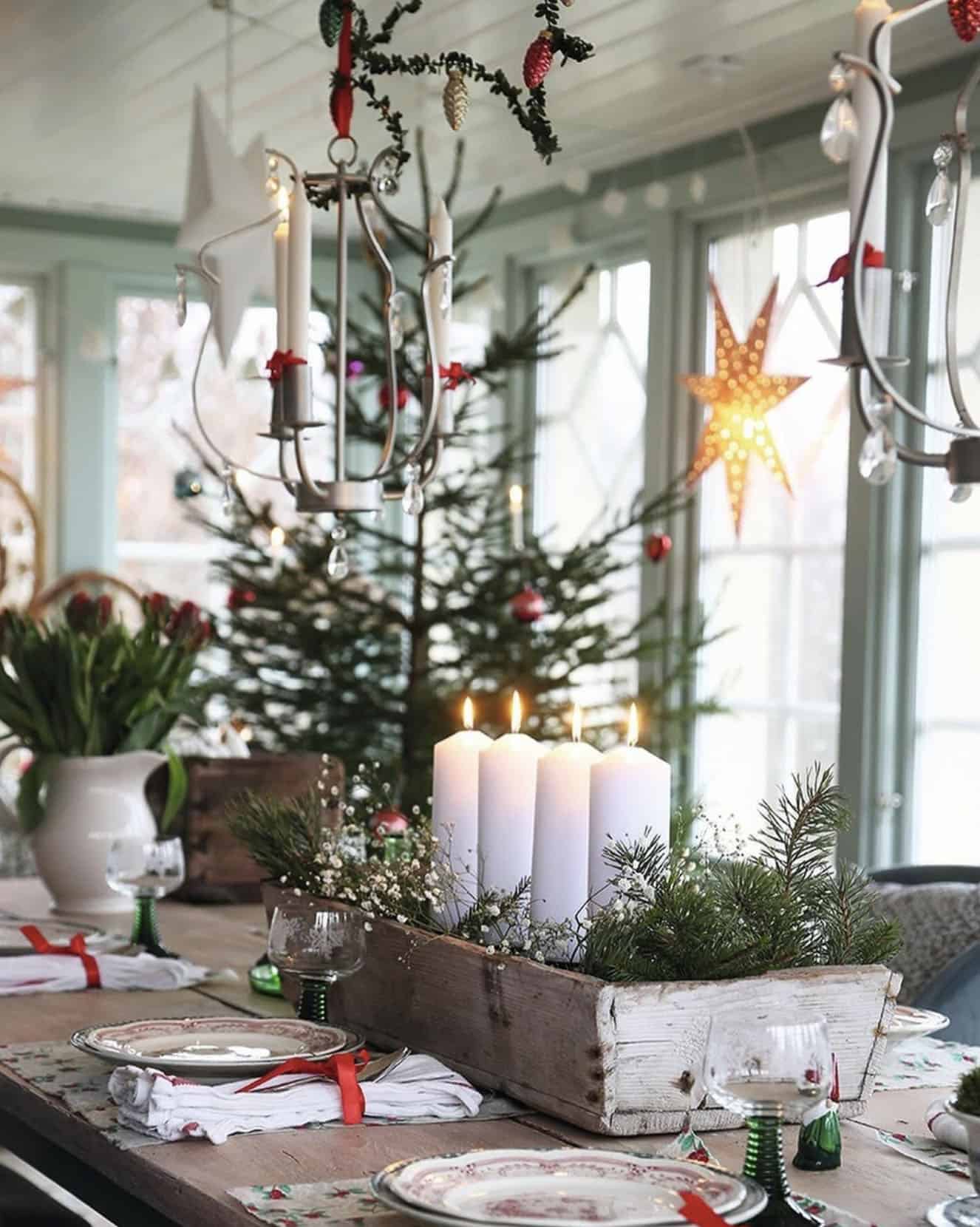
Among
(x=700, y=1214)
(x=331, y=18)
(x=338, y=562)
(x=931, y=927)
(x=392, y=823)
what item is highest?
(x=331, y=18)

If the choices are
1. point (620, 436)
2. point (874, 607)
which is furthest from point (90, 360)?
point (874, 607)

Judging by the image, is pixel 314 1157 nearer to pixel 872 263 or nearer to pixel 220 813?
pixel 872 263

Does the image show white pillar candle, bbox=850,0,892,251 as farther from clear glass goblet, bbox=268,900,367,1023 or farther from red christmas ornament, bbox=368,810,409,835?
red christmas ornament, bbox=368,810,409,835

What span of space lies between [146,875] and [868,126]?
1.36 meters

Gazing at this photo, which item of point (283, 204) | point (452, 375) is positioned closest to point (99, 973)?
point (452, 375)

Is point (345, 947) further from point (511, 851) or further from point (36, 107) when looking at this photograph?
point (36, 107)

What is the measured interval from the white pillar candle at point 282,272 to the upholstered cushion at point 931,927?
49.2 inches

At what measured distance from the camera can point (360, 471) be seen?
5.66m

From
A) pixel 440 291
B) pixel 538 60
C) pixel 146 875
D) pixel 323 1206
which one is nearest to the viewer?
pixel 323 1206

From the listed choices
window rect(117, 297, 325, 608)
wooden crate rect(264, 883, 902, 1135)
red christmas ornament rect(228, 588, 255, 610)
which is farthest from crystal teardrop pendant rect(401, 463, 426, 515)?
window rect(117, 297, 325, 608)

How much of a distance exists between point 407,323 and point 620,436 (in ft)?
2.14

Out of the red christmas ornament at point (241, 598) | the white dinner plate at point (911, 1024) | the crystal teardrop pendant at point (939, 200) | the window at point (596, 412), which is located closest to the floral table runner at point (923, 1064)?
the white dinner plate at point (911, 1024)

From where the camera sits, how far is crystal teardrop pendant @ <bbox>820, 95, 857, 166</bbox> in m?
1.17

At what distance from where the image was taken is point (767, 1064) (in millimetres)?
1188
